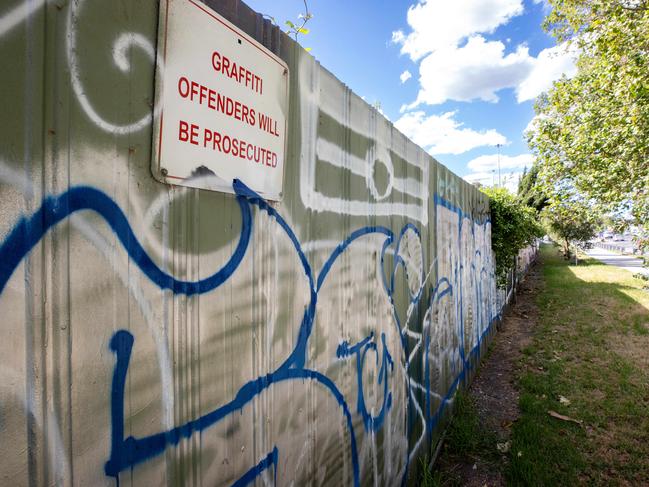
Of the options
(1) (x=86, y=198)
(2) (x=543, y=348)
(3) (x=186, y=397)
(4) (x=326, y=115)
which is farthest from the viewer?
(2) (x=543, y=348)

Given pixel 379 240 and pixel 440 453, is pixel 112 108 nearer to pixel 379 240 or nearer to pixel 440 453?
pixel 379 240

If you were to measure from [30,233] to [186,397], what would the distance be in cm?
65

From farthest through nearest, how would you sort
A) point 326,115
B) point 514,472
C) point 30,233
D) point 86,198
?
point 514,472
point 326,115
point 86,198
point 30,233

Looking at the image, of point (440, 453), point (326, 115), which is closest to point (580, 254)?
point (440, 453)

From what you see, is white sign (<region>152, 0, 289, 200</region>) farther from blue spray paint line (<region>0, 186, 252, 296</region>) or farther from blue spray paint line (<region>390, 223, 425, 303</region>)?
blue spray paint line (<region>390, 223, 425, 303</region>)

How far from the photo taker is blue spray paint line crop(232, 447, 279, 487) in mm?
1350

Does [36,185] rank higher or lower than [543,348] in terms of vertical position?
higher

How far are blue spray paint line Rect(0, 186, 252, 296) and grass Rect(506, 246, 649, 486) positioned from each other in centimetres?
359

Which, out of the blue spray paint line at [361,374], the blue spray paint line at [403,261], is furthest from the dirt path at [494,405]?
the blue spray paint line at [403,261]

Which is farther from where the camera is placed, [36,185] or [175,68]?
[175,68]

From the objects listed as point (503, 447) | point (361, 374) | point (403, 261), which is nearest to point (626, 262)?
point (503, 447)

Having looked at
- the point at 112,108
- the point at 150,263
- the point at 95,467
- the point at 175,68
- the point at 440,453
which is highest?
the point at 175,68

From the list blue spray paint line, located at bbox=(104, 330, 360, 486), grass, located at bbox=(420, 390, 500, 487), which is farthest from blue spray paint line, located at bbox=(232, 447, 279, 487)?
grass, located at bbox=(420, 390, 500, 487)

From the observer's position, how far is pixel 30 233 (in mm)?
808
